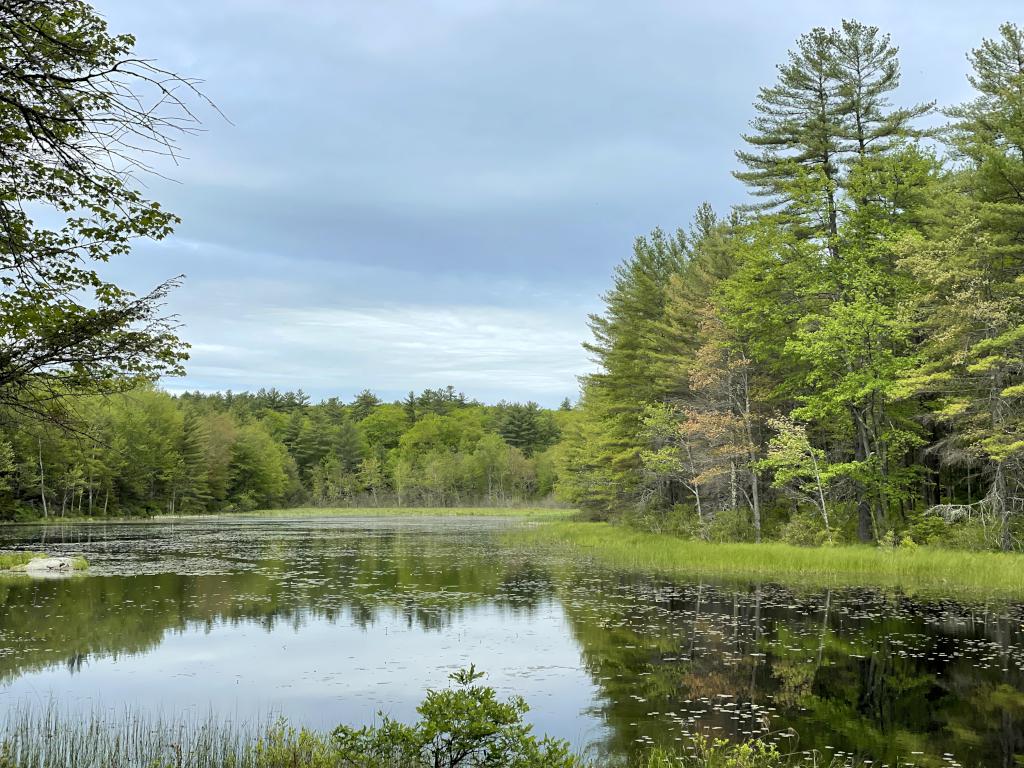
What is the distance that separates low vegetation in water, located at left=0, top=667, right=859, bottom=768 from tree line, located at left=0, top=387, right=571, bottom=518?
5570cm

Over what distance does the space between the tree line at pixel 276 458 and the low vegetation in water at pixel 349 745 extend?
183 feet

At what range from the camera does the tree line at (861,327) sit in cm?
2516

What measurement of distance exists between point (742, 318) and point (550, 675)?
23716 mm

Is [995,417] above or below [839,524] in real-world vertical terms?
above

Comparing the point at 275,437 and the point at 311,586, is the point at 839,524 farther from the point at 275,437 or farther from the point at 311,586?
the point at 275,437

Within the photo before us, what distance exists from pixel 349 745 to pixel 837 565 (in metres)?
23.3

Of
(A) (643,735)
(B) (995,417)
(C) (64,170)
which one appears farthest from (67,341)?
(B) (995,417)

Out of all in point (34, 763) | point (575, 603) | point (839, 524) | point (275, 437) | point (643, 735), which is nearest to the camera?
point (34, 763)

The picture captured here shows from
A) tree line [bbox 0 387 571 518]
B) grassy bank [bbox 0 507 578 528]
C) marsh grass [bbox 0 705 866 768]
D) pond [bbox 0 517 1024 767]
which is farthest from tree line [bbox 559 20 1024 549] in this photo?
tree line [bbox 0 387 571 518]

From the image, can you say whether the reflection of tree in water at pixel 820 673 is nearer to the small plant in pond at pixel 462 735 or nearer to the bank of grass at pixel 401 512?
the small plant in pond at pixel 462 735

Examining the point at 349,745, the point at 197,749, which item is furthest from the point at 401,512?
the point at 349,745

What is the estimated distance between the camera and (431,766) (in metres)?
7.80

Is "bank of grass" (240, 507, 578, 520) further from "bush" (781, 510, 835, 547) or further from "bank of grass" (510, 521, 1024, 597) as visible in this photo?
"bush" (781, 510, 835, 547)

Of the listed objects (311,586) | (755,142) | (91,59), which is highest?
(755,142)
